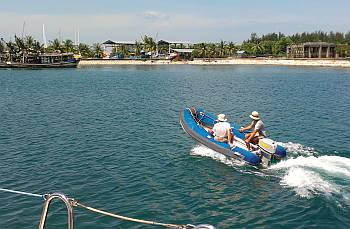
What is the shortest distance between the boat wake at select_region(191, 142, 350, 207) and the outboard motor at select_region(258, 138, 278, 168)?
0.35 meters

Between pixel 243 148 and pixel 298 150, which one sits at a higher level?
pixel 243 148

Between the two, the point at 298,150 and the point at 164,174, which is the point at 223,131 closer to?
the point at 164,174

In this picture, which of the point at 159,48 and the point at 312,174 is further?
the point at 159,48

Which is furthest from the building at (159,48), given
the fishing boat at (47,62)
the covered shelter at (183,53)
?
the fishing boat at (47,62)

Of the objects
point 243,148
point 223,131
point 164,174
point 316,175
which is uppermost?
point 223,131

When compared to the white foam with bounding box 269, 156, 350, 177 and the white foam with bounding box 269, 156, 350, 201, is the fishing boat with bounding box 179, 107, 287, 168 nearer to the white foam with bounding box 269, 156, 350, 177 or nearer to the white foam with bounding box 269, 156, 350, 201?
the white foam with bounding box 269, 156, 350, 177

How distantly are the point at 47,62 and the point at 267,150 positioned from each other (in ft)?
368

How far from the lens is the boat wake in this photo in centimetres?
1338

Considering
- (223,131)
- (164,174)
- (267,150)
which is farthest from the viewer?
(223,131)

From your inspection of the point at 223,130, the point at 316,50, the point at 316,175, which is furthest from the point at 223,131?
the point at 316,50

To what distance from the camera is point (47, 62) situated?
117250 millimetres

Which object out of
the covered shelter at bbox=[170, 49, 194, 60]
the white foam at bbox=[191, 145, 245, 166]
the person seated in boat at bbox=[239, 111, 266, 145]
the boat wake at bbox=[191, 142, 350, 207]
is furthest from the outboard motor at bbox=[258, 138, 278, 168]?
the covered shelter at bbox=[170, 49, 194, 60]

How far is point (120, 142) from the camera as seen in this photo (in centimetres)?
2167

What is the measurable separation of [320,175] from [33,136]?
1696 centimetres
